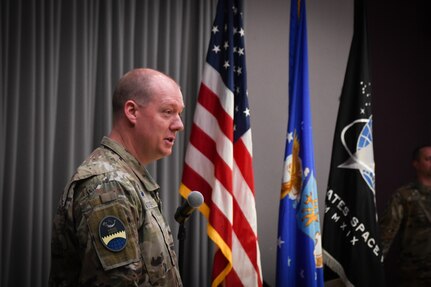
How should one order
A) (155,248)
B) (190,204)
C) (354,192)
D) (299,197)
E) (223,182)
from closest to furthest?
(155,248)
(190,204)
(223,182)
(299,197)
(354,192)

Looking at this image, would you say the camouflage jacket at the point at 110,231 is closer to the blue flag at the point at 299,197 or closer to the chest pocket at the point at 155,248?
the chest pocket at the point at 155,248

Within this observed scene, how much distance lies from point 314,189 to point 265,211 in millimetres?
760

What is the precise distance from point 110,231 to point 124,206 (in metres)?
0.08

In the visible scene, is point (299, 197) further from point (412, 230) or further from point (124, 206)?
point (124, 206)

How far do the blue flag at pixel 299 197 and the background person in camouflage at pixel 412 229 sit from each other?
941 mm

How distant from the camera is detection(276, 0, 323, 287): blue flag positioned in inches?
112

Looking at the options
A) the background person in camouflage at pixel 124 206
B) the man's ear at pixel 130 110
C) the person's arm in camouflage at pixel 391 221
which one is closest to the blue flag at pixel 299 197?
the person's arm in camouflage at pixel 391 221

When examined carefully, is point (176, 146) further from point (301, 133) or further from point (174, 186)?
point (301, 133)

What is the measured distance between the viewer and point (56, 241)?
4.59ft

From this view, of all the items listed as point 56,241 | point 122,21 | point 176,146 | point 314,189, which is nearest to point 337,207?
point 314,189

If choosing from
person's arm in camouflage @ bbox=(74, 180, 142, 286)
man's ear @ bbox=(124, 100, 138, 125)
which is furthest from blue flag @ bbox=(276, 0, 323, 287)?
person's arm in camouflage @ bbox=(74, 180, 142, 286)

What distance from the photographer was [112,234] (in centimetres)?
125

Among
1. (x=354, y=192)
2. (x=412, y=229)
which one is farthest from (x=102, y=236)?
(x=412, y=229)

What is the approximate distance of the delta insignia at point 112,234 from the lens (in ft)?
4.09
